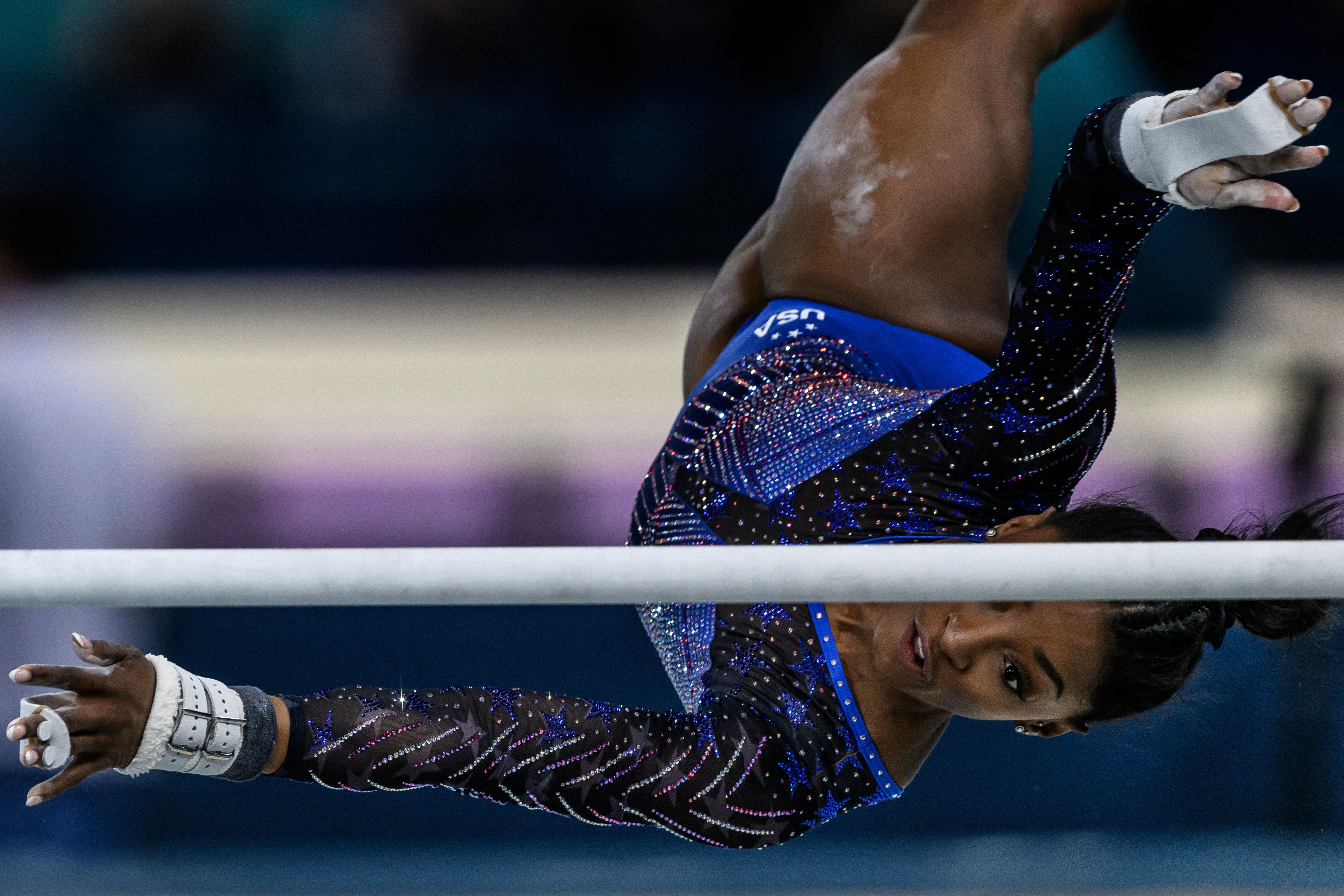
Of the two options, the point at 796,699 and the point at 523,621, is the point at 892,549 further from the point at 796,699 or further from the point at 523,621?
the point at 523,621

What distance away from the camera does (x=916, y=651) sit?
100 centimetres

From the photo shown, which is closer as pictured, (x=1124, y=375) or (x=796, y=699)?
(x=796, y=699)

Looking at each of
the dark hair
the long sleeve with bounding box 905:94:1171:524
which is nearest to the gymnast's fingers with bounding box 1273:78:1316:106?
the long sleeve with bounding box 905:94:1171:524

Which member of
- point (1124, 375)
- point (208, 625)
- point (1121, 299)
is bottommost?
point (208, 625)

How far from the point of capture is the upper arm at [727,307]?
1447 mm

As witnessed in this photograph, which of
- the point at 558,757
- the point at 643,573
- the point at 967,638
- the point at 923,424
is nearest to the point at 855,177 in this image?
the point at 923,424

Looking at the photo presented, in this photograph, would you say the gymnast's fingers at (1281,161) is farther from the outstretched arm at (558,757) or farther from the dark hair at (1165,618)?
the outstretched arm at (558,757)

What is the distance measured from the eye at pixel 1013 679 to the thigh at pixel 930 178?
0.46 metres

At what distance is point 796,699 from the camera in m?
1.07

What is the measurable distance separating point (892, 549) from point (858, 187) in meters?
0.75

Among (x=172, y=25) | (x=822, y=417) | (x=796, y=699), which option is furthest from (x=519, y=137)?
(x=796, y=699)

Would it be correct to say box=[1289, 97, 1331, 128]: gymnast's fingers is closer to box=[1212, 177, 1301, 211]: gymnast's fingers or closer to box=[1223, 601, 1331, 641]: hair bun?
box=[1212, 177, 1301, 211]: gymnast's fingers

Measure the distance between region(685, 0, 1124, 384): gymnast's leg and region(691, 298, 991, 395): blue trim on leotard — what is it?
0.06 ft

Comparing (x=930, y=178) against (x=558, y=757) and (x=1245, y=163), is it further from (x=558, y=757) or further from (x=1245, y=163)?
(x=558, y=757)
